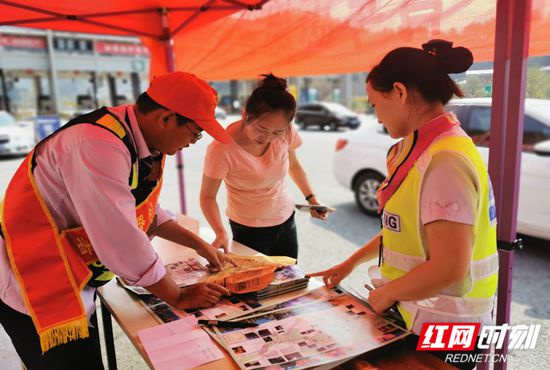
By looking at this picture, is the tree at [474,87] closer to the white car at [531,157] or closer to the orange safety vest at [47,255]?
the orange safety vest at [47,255]

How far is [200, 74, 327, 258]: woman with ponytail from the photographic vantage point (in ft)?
6.09

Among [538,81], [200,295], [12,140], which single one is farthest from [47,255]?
[12,140]

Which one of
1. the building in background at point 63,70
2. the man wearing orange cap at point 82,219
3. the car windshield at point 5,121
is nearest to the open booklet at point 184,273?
the man wearing orange cap at point 82,219

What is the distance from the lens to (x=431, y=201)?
3.13ft

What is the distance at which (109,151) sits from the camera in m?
1.15

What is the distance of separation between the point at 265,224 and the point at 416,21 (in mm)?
1152

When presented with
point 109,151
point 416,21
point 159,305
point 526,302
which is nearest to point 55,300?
point 159,305

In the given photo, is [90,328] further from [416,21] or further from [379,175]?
[379,175]

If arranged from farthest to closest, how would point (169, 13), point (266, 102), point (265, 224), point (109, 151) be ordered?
point (169, 13) < point (265, 224) < point (266, 102) < point (109, 151)

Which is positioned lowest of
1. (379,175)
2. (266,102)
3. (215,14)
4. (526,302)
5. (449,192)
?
(526,302)

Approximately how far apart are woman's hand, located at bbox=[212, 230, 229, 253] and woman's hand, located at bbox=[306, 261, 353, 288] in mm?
599

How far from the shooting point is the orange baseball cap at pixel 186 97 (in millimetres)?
1243

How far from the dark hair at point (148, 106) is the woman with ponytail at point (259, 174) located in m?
0.62

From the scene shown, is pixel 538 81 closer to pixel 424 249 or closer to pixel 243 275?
pixel 424 249
